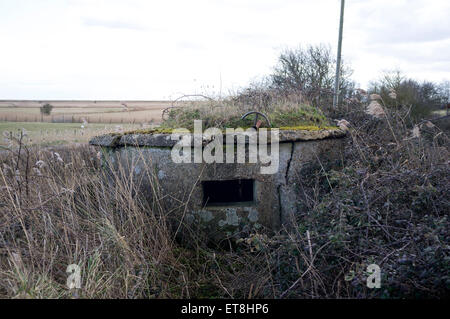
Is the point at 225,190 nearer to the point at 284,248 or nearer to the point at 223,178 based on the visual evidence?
the point at 223,178

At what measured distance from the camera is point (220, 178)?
3.30 m

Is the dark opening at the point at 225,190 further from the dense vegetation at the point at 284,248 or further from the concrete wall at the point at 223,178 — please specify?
the dense vegetation at the point at 284,248

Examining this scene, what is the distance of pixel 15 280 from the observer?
231 centimetres

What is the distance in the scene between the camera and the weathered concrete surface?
130 inches

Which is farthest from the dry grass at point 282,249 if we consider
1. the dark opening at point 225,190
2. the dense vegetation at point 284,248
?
the dark opening at point 225,190

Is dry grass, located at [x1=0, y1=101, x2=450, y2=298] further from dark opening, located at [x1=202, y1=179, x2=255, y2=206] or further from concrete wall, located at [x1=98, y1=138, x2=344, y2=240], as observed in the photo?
dark opening, located at [x1=202, y1=179, x2=255, y2=206]

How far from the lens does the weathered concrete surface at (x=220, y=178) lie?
3.31 metres

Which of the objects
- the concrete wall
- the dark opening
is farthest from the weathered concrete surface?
the dark opening

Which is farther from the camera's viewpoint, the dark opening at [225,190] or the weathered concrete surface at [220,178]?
the dark opening at [225,190]

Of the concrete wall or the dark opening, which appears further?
the dark opening

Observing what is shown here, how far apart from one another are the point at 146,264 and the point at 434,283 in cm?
193

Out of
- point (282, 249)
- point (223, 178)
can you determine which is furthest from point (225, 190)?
point (282, 249)

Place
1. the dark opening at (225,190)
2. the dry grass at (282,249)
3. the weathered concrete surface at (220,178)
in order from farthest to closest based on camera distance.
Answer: the dark opening at (225,190)
the weathered concrete surface at (220,178)
the dry grass at (282,249)
